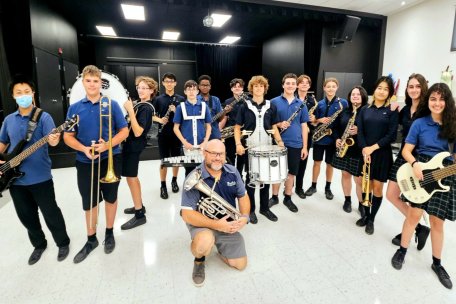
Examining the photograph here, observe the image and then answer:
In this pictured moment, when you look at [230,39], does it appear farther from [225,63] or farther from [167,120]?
[167,120]

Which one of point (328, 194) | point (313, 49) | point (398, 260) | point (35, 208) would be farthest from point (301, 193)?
point (313, 49)

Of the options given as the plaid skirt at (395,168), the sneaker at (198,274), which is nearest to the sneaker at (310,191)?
the plaid skirt at (395,168)

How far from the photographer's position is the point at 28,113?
2148 millimetres

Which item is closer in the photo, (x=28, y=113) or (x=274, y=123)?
(x=28, y=113)

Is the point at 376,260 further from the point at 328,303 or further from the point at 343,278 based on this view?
the point at 328,303

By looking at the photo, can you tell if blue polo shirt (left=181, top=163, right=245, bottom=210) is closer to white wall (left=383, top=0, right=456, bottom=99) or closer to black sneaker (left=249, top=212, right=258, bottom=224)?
black sneaker (left=249, top=212, right=258, bottom=224)

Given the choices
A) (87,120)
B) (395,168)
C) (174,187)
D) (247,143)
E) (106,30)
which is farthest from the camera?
(106,30)

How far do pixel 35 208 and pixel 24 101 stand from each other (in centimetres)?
93

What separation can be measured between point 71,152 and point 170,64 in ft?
22.4

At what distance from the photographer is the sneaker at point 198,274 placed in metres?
2.10

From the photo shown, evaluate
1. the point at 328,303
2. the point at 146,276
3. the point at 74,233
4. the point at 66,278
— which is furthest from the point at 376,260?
the point at 74,233

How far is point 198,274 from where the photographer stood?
214cm

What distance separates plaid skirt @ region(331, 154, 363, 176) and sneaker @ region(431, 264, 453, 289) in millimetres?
1104

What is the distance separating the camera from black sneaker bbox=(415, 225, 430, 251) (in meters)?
2.53
